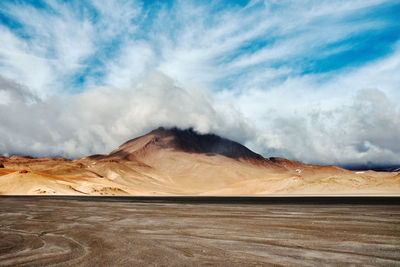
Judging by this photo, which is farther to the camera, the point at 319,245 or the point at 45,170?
the point at 45,170

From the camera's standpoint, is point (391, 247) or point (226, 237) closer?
point (391, 247)

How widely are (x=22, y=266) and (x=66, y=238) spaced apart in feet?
14.2

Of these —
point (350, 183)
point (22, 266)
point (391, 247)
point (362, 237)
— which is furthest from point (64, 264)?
point (350, 183)

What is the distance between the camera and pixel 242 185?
132m

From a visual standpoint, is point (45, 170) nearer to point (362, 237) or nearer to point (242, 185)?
point (242, 185)

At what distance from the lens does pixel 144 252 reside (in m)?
9.17

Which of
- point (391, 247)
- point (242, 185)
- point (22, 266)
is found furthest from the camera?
point (242, 185)

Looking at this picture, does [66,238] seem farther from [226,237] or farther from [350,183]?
[350,183]

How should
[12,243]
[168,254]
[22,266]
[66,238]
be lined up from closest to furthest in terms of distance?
[22,266] < [168,254] < [12,243] < [66,238]

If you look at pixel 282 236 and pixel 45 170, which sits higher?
pixel 45 170

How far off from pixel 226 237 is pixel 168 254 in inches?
148

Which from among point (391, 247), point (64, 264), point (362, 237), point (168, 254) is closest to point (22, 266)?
point (64, 264)

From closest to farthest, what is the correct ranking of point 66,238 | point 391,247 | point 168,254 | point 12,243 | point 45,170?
point 168,254
point 391,247
point 12,243
point 66,238
point 45,170

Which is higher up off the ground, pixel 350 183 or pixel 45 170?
pixel 45 170
